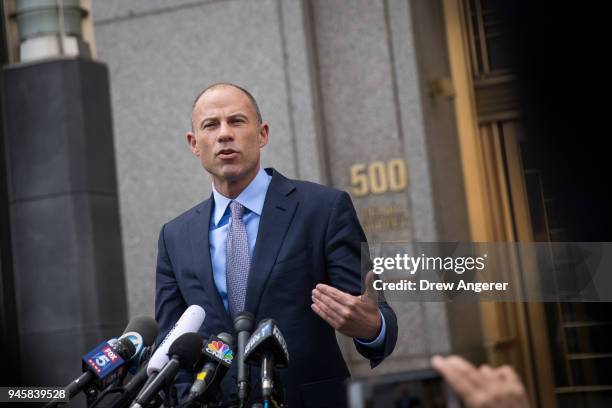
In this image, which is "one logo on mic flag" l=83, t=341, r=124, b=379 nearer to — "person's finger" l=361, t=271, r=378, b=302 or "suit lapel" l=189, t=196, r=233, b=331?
"suit lapel" l=189, t=196, r=233, b=331

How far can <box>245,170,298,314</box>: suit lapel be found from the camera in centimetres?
360

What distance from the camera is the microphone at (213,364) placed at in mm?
2995

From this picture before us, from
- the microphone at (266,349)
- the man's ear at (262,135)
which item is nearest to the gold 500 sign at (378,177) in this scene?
the man's ear at (262,135)

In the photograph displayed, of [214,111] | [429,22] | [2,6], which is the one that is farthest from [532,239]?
[2,6]

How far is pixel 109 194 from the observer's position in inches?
299

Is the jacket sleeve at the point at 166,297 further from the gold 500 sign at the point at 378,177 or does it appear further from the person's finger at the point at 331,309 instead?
the gold 500 sign at the point at 378,177

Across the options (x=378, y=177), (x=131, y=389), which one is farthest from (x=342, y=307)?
(x=378, y=177)

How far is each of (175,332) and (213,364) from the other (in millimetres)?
203

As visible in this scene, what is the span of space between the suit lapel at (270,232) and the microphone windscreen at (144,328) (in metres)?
0.34

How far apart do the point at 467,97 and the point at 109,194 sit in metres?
2.82

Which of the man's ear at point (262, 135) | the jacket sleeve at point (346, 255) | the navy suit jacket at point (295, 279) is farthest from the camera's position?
the man's ear at point (262, 135)

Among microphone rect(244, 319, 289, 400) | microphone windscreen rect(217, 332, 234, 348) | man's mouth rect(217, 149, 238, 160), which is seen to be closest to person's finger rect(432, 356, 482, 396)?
microphone rect(244, 319, 289, 400)

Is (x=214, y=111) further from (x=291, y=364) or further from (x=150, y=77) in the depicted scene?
(x=150, y=77)

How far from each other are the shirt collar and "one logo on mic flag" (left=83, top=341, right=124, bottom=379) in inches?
31.3
